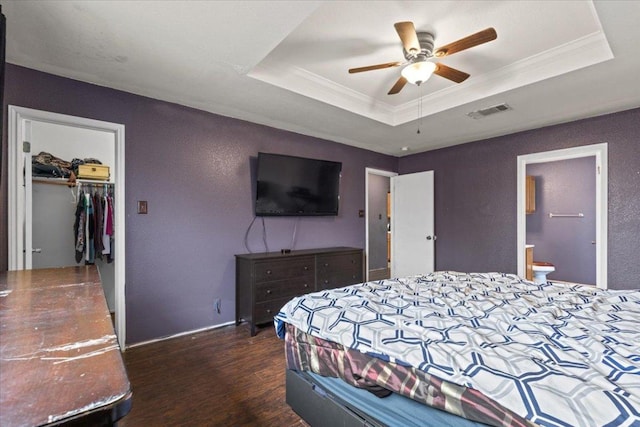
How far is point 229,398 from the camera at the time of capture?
6.49 feet

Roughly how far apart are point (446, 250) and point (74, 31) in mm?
4512

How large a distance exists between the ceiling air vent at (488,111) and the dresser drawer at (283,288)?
8.04ft

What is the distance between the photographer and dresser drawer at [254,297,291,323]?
3.01 metres

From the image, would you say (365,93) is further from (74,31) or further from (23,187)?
(23,187)

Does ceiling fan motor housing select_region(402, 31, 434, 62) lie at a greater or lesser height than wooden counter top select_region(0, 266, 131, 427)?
greater

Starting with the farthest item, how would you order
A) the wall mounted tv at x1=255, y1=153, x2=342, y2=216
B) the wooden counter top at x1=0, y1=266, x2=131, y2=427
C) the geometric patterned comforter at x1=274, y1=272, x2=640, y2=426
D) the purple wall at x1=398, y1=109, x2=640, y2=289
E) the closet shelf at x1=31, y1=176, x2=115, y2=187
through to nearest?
the wall mounted tv at x1=255, y1=153, x2=342, y2=216, the closet shelf at x1=31, y1=176, x2=115, y2=187, the purple wall at x1=398, y1=109, x2=640, y2=289, the geometric patterned comforter at x1=274, y1=272, x2=640, y2=426, the wooden counter top at x1=0, y1=266, x2=131, y2=427

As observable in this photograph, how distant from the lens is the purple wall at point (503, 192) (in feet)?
9.86

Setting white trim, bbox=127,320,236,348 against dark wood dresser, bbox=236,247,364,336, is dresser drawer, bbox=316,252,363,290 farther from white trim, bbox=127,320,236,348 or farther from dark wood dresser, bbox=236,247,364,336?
white trim, bbox=127,320,236,348

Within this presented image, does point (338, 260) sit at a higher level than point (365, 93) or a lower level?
lower

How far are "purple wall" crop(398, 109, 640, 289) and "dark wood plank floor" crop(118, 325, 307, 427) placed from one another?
9.52ft

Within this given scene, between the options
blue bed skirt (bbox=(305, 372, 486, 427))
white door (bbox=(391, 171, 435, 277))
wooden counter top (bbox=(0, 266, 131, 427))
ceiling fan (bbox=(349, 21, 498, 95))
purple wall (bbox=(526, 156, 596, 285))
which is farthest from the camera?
purple wall (bbox=(526, 156, 596, 285))

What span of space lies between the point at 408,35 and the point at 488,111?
5.82 feet

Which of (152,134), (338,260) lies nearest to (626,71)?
(338,260)

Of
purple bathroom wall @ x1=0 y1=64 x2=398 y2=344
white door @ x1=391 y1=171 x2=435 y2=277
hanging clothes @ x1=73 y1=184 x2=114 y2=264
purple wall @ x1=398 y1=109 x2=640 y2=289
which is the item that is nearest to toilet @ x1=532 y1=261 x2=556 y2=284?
purple wall @ x1=398 y1=109 x2=640 y2=289
